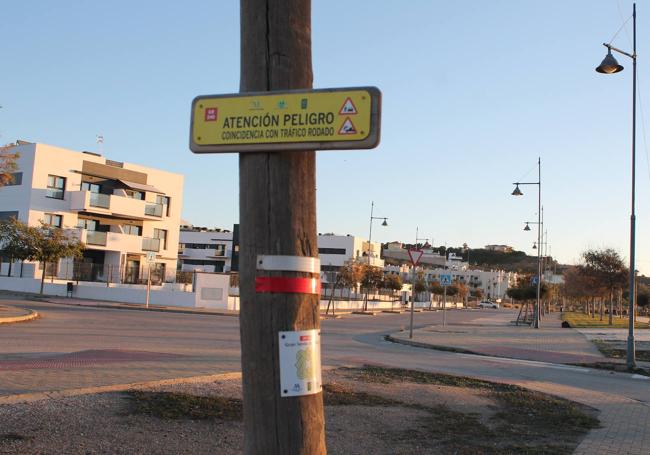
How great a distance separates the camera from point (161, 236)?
5750 centimetres

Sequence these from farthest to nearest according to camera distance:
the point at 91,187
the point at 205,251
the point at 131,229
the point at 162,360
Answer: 1. the point at 205,251
2. the point at 131,229
3. the point at 91,187
4. the point at 162,360

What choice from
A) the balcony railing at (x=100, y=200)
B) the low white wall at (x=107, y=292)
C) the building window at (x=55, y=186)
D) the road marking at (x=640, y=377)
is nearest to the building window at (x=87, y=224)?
the balcony railing at (x=100, y=200)

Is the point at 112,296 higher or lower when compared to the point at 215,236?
lower

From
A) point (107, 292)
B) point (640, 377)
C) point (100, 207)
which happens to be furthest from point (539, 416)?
point (100, 207)

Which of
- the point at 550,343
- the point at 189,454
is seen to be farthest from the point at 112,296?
the point at 189,454

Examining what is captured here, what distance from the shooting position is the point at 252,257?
3.24 meters

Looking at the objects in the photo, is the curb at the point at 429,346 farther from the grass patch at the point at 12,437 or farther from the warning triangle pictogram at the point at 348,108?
the warning triangle pictogram at the point at 348,108

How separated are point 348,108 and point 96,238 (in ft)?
162

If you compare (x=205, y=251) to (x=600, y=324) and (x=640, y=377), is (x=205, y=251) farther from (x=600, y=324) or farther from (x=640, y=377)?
(x=640, y=377)

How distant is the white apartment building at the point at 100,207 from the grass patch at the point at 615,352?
3169 centimetres

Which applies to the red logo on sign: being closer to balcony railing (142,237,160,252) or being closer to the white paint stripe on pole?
the white paint stripe on pole

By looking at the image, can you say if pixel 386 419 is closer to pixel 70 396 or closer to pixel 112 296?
pixel 70 396

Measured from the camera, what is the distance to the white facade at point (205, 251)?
10394 centimetres

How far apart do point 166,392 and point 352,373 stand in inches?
183
